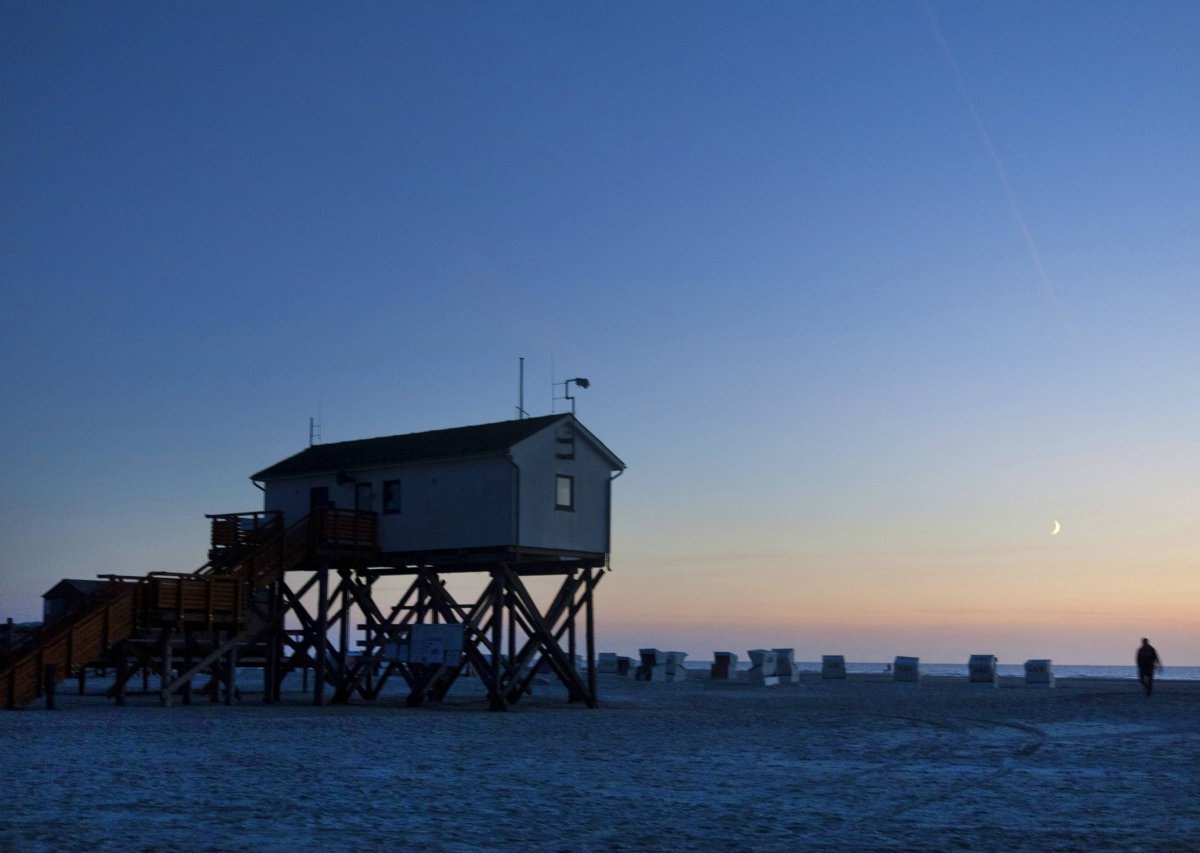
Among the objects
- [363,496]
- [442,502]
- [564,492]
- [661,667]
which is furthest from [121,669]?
[661,667]

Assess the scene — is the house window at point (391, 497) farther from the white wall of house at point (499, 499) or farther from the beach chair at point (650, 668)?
the beach chair at point (650, 668)

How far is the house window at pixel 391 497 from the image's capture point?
4078 centimetres

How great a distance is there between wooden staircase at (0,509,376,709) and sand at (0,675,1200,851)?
1.54m

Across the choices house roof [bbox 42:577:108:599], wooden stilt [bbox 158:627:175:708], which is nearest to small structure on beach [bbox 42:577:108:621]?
house roof [bbox 42:577:108:599]

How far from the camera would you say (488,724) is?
30.9 meters

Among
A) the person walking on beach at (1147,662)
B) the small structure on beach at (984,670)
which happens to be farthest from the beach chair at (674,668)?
the person walking on beach at (1147,662)

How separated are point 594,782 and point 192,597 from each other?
835 inches

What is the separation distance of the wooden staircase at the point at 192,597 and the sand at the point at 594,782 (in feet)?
5.04

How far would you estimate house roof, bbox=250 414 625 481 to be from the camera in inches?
1531

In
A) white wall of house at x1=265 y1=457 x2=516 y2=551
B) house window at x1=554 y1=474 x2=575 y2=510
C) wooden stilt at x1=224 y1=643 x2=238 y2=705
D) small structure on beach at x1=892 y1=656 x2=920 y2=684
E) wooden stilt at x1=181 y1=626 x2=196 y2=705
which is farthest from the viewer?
small structure on beach at x1=892 y1=656 x2=920 y2=684

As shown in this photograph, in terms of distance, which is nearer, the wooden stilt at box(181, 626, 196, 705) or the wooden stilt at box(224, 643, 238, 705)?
the wooden stilt at box(181, 626, 196, 705)

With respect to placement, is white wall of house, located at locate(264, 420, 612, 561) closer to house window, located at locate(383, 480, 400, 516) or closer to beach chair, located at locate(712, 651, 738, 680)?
house window, located at locate(383, 480, 400, 516)

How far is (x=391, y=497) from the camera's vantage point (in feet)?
135

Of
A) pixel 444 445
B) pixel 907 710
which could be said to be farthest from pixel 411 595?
pixel 907 710
